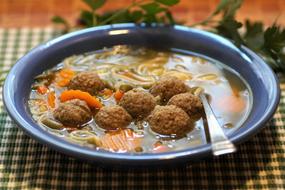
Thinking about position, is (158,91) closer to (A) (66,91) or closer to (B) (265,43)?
(A) (66,91)

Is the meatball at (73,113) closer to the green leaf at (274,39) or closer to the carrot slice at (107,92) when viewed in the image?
the carrot slice at (107,92)

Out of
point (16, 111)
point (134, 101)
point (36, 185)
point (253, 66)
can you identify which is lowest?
point (36, 185)

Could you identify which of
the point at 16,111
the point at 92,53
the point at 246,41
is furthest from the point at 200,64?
the point at 16,111

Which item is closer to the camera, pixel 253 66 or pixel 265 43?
pixel 253 66

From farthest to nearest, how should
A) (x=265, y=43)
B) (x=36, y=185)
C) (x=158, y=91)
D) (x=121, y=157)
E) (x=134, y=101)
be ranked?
1. (x=265, y=43)
2. (x=158, y=91)
3. (x=134, y=101)
4. (x=36, y=185)
5. (x=121, y=157)

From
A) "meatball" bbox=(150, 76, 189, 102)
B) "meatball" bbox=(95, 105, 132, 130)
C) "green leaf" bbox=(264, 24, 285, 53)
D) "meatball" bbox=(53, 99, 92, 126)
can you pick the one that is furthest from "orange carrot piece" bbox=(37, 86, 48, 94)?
"green leaf" bbox=(264, 24, 285, 53)

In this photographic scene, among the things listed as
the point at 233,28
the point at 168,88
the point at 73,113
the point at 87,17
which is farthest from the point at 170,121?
the point at 87,17
